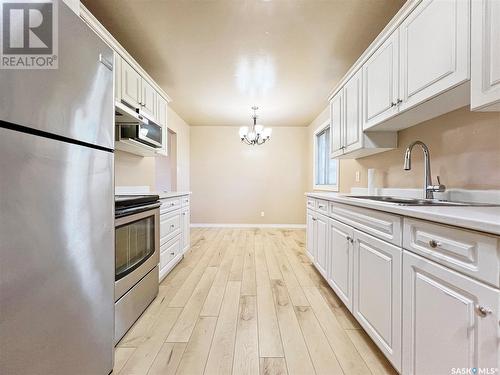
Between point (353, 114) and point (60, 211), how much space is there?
2477 millimetres

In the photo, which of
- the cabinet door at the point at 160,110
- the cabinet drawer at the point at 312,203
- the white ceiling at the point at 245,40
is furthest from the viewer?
the cabinet door at the point at 160,110

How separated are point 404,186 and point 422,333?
1476 mm

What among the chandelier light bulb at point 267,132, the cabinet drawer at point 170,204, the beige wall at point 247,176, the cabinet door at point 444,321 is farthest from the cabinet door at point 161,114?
the cabinet door at point 444,321

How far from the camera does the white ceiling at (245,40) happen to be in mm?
2025

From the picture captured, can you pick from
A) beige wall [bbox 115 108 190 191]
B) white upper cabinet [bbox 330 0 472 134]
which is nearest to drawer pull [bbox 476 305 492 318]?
white upper cabinet [bbox 330 0 472 134]

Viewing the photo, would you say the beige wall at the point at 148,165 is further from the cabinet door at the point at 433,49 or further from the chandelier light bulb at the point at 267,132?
the cabinet door at the point at 433,49

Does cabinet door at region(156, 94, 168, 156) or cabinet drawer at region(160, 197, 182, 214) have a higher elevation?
cabinet door at region(156, 94, 168, 156)

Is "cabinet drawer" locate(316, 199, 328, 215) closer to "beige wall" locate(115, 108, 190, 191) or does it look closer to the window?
the window

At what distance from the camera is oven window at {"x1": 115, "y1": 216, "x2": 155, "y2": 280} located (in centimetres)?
161

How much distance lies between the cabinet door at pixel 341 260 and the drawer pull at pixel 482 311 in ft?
3.26

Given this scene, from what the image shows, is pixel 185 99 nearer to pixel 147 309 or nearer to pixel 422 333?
pixel 147 309

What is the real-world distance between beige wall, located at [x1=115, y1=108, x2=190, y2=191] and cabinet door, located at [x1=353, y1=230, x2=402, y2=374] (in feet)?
8.22

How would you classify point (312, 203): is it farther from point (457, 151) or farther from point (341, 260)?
point (457, 151)

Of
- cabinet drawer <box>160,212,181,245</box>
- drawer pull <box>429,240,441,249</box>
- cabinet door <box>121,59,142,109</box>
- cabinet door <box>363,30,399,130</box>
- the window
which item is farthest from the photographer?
the window
